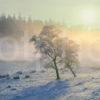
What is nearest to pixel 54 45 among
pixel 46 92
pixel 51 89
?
pixel 51 89

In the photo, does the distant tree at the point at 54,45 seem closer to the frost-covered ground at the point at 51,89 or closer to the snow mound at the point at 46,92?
the frost-covered ground at the point at 51,89

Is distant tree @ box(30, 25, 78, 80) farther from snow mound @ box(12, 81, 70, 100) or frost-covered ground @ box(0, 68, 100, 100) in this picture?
snow mound @ box(12, 81, 70, 100)

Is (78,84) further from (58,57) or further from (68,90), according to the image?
(58,57)

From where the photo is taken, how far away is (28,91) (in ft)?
210

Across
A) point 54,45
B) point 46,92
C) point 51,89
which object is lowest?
point 46,92

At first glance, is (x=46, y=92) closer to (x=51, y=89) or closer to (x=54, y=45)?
(x=51, y=89)

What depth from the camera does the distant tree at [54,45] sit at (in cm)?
7375

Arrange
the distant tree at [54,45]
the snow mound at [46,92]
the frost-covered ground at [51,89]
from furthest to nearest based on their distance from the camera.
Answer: the distant tree at [54,45] → the snow mound at [46,92] → the frost-covered ground at [51,89]

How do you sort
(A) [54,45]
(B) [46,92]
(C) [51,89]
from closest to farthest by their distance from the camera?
(B) [46,92], (C) [51,89], (A) [54,45]

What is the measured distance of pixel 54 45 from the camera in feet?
244

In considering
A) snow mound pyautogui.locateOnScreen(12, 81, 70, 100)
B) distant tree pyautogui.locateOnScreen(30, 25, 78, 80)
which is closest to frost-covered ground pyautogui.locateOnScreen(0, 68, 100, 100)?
snow mound pyautogui.locateOnScreen(12, 81, 70, 100)

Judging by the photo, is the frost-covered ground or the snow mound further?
the snow mound

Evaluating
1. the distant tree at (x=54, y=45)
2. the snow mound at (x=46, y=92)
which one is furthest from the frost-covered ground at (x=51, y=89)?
the distant tree at (x=54, y=45)

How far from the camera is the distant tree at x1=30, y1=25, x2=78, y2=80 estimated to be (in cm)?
7375
